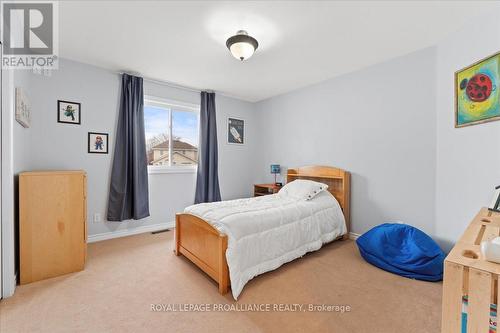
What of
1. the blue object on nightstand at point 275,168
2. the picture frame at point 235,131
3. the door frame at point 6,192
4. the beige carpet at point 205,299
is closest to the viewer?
the beige carpet at point 205,299

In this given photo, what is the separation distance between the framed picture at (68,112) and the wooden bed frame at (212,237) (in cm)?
202

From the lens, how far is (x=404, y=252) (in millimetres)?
2406

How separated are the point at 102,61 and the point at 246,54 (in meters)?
2.12

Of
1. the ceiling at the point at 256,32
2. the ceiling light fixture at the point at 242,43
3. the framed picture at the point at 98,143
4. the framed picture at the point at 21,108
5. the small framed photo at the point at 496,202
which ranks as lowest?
the small framed photo at the point at 496,202

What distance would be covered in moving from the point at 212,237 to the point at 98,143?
2.42 m

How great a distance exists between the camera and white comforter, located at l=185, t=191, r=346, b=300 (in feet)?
6.64

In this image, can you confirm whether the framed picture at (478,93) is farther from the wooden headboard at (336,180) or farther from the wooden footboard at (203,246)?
the wooden footboard at (203,246)

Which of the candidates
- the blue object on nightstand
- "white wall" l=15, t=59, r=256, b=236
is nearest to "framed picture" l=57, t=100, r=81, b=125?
"white wall" l=15, t=59, r=256, b=236

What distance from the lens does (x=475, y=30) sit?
2.17 m

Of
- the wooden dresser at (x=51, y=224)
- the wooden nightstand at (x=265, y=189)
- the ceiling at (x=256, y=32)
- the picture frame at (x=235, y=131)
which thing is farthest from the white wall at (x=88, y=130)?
the wooden nightstand at (x=265, y=189)

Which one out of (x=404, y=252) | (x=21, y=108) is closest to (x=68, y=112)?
(x=21, y=108)

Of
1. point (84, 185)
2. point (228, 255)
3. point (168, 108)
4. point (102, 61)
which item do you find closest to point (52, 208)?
point (84, 185)

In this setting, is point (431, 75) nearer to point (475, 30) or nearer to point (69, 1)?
point (475, 30)

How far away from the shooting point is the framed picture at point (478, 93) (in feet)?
6.47
